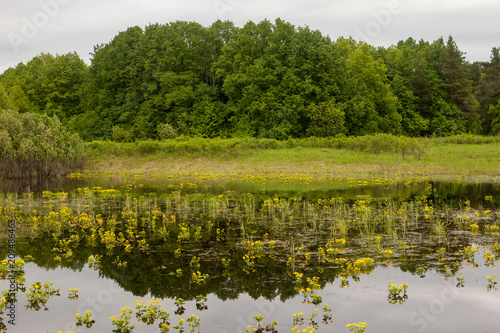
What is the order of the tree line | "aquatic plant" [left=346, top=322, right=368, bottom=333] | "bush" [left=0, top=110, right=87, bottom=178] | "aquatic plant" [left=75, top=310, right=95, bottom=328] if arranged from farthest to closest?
1. the tree line
2. "bush" [left=0, top=110, right=87, bottom=178]
3. "aquatic plant" [left=75, top=310, right=95, bottom=328]
4. "aquatic plant" [left=346, top=322, right=368, bottom=333]

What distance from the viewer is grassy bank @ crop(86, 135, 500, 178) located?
4112cm

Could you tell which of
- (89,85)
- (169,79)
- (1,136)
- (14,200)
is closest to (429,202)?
(14,200)

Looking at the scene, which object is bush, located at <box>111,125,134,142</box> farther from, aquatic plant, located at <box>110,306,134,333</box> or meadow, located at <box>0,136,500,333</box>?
aquatic plant, located at <box>110,306,134,333</box>

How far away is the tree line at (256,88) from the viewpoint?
6097 cm

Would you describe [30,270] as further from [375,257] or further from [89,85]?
[89,85]

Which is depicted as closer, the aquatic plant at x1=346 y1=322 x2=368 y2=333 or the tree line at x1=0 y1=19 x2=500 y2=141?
the aquatic plant at x1=346 y1=322 x2=368 y2=333

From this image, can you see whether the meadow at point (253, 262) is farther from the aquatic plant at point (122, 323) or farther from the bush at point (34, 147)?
the bush at point (34, 147)

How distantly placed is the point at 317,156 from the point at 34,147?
25.4 m

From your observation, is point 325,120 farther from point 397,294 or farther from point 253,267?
point 397,294

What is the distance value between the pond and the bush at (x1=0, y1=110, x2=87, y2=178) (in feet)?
53.7

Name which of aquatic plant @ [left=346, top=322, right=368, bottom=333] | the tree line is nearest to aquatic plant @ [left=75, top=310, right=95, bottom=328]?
aquatic plant @ [left=346, top=322, right=368, bottom=333]

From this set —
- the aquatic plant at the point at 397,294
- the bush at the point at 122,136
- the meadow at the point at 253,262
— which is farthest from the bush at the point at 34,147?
the aquatic plant at the point at 397,294

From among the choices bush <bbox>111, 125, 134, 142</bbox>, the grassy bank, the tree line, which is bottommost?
the grassy bank

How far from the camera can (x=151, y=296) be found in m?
10.8
